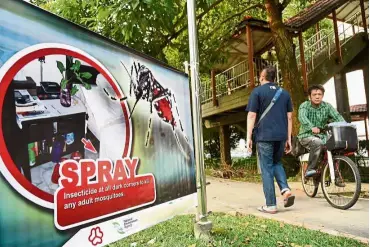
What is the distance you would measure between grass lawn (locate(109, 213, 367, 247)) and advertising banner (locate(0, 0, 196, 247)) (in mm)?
506

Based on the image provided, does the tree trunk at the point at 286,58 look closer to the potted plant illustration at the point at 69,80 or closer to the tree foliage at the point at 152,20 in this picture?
the tree foliage at the point at 152,20

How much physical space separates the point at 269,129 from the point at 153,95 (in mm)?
1865

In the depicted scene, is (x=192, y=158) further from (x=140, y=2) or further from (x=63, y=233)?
(x=140, y=2)

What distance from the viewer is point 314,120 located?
192 inches

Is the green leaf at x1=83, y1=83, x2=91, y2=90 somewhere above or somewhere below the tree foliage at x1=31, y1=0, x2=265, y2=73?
below

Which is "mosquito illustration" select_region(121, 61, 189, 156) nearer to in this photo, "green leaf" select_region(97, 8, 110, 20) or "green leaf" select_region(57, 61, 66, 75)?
"green leaf" select_region(57, 61, 66, 75)

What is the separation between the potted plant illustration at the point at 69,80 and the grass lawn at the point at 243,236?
5.68 ft

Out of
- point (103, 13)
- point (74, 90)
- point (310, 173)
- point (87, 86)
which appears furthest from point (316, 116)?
point (74, 90)

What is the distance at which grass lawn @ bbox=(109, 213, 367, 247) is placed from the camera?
304cm

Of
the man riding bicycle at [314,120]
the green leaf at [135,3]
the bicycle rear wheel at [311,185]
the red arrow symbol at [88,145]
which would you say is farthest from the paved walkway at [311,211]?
the green leaf at [135,3]

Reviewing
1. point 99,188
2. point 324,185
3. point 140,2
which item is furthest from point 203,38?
point 99,188

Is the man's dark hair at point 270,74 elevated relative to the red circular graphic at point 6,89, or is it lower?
elevated

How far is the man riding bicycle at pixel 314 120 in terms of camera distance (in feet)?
15.6

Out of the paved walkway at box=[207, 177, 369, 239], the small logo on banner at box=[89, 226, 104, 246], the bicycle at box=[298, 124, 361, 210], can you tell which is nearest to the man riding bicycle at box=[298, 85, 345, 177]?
the bicycle at box=[298, 124, 361, 210]
